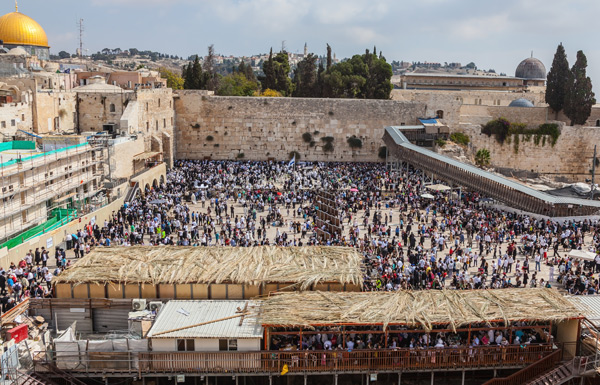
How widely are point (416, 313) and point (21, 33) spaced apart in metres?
37.5

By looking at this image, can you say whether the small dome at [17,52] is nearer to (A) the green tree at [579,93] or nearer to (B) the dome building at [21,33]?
(B) the dome building at [21,33]

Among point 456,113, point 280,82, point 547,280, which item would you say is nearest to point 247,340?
point 547,280

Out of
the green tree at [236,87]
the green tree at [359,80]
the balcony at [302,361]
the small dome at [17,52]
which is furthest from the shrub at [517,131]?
the small dome at [17,52]

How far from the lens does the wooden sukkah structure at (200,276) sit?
13.1m

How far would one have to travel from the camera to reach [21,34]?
1544 inches

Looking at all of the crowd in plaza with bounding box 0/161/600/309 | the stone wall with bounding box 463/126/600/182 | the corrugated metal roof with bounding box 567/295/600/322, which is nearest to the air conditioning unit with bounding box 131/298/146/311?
the crowd in plaza with bounding box 0/161/600/309

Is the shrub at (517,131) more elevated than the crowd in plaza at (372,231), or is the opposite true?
the shrub at (517,131)

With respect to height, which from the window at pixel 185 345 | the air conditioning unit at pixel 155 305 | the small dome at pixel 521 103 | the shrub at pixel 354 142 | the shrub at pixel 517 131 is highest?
the small dome at pixel 521 103

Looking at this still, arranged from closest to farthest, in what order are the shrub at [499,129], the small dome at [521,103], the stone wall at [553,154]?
the shrub at [499,129] → the stone wall at [553,154] → the small dome at [521,103]

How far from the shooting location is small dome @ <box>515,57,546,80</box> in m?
61.7

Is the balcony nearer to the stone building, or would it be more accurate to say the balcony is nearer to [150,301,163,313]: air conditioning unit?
[150,301,163,313]: air conditioning unit

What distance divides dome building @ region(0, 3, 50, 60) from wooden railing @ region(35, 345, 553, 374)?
112 feet

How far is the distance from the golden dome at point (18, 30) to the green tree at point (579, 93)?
37.8 meters

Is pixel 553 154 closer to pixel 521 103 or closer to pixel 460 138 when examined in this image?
pixel 521 103
